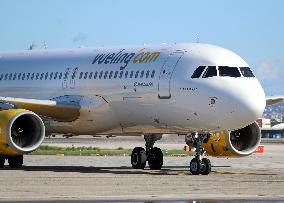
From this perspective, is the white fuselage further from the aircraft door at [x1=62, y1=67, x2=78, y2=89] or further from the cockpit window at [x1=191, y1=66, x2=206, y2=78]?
the cockpit window at [x1=191, y1=66, x2=206, y2=78]

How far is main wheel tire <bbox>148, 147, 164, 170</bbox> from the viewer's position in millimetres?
38125

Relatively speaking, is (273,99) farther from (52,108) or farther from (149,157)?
(52,108)

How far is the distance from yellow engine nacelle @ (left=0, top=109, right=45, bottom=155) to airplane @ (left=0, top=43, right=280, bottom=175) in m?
0.04

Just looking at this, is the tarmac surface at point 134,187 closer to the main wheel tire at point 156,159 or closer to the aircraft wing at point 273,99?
the main wheel tire at point 156,159

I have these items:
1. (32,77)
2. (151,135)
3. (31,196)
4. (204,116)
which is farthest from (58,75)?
(31,196)

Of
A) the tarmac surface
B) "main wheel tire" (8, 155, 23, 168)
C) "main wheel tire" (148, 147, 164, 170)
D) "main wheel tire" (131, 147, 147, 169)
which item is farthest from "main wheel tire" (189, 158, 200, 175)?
"main wheel tire" (8, 155, 23, 168)

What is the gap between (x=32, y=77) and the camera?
132 feet

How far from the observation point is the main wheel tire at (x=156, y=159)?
3812 centimetres

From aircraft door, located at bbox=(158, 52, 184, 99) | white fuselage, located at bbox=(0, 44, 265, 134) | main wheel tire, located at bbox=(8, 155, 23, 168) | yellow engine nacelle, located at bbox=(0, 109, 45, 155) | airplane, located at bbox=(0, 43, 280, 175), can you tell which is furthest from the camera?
main wheel tire, located at bbox=(8, 155, 23, 168)

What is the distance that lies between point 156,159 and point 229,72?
6.26 metres

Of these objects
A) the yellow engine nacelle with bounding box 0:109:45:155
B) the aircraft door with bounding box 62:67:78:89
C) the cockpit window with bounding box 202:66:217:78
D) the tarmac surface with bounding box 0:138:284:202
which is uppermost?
the aircraft door with bounding box 62:67:78:89

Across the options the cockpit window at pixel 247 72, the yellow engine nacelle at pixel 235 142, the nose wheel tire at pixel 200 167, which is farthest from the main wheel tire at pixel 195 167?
the cockpit window at pixel 247 72

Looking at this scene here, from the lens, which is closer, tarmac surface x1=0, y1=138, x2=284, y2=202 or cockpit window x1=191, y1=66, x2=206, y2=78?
tarmac surface x1=0, y1=138, x2=284, y2=202

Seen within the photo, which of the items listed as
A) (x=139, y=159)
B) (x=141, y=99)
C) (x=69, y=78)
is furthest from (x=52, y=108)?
(x=139, y=159)
